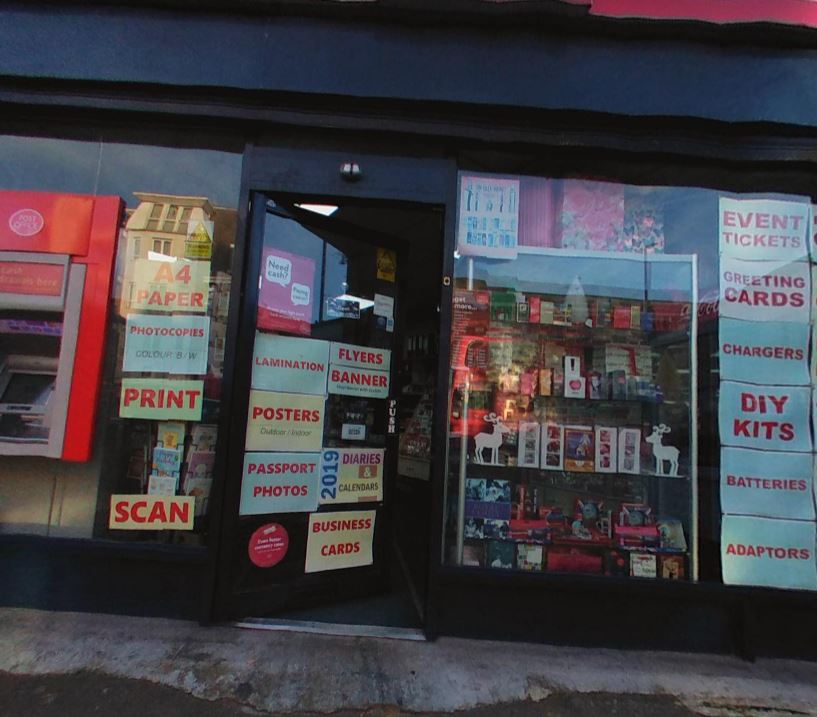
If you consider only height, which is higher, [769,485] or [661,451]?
[661,451]

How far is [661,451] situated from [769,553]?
862 millimetres

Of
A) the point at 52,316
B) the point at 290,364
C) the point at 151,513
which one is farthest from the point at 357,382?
the point at 52,316

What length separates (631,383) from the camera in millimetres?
3488

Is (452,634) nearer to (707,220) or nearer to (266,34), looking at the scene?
(707,220)

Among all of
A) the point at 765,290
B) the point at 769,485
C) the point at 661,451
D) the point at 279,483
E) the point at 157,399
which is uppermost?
the point at 765,290

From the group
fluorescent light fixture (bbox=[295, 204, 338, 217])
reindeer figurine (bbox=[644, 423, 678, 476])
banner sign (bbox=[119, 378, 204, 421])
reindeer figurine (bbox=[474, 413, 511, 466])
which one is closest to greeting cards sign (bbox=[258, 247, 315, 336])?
fluorescent light fixture (bbox=[295, 204, 338, 217])

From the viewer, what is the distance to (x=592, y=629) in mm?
3084

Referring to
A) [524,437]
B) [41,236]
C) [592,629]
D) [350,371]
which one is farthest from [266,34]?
[592,629]

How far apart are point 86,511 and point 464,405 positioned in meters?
2.68

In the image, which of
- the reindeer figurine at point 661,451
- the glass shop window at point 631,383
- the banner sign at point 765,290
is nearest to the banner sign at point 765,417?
the glass shop window at point 631,383

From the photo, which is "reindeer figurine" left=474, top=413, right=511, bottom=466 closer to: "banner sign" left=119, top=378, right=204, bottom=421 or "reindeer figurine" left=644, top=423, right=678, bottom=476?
"reindeer figurine" left=644, top=423, right=678, bottom=476

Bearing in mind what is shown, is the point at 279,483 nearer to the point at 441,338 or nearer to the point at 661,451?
the point at 441,338

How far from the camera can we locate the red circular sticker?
10.6 ft

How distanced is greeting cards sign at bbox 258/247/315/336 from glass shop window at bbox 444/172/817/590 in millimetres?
1080
